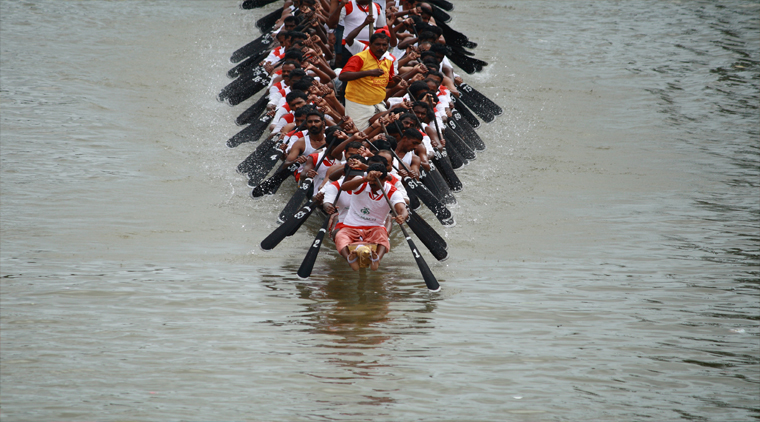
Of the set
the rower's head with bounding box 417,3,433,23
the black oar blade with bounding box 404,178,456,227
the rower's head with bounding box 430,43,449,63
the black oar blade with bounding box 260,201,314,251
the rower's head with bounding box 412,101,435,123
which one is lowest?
the black oar blade with bounding box 404,178,456,227

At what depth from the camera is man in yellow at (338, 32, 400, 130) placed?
9.49 metres

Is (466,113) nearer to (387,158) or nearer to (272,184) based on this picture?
(272,184)

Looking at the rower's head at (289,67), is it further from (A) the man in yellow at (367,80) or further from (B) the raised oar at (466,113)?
(B) the raised oar at (466,113)

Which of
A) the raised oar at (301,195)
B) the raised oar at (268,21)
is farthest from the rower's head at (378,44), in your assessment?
the raised oar at (268,21)

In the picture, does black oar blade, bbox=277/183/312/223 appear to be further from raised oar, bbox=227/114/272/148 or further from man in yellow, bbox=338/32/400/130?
raised oar, bbox=227/114/272/148

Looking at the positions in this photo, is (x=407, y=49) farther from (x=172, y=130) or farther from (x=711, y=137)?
(x=711, y=137)

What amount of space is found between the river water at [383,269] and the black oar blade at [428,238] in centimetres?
20

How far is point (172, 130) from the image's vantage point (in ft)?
37.6

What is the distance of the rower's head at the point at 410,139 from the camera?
28.1ft

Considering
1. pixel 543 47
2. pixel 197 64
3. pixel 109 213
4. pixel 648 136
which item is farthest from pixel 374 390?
pixel 543 47

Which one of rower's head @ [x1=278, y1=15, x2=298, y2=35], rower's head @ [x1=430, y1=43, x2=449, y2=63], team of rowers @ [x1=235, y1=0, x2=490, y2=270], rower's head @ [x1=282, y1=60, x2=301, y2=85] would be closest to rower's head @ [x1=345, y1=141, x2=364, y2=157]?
team of rowers @ [x1=235, y1=0, x2=490, y2=270]

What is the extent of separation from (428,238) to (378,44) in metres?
2.86

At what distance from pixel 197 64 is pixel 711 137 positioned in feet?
29.0

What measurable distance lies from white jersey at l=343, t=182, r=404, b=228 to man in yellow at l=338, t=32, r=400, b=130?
2.14 metres
